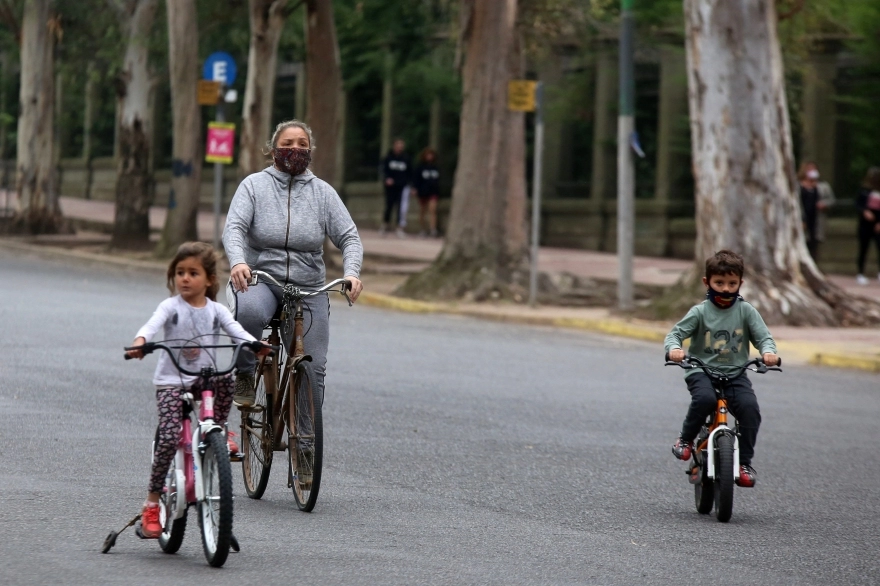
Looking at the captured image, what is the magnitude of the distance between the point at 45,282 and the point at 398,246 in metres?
12.3

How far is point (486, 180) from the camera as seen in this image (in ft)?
72.0

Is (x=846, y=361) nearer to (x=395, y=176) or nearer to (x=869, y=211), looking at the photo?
(x=869, y=211)

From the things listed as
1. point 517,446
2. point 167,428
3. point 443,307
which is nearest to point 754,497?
point 517,446

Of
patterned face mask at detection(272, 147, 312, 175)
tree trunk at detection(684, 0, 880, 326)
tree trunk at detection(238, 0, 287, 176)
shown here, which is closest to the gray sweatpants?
patterned face mask at detection(272, 147, 312, 175)

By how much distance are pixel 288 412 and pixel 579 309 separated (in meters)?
14.1

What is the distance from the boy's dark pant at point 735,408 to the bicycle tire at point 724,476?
0.20 meters

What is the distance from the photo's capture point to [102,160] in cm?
5147

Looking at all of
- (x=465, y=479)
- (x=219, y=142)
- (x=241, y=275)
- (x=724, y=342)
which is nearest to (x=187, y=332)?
(x=241, y=275)

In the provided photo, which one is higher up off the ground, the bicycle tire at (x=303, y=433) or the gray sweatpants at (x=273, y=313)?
the gray sweatpants at (x=273, y=313)

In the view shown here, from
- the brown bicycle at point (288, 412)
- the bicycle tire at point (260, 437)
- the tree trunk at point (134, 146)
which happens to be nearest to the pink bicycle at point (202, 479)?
the brown bicycle at point (288, 412)

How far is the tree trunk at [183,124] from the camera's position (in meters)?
27.0

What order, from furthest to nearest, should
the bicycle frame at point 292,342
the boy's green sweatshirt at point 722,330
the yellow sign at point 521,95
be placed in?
the yellow sign at point 521,95
the boy's green sweatshirt at point 722,330
the bicycle frame at point 292,342

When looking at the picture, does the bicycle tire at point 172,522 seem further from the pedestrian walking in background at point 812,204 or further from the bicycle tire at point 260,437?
the pedestrian walking in background at point 812,204

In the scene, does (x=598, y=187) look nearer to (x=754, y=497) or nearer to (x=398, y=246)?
(x=398, y=246)
